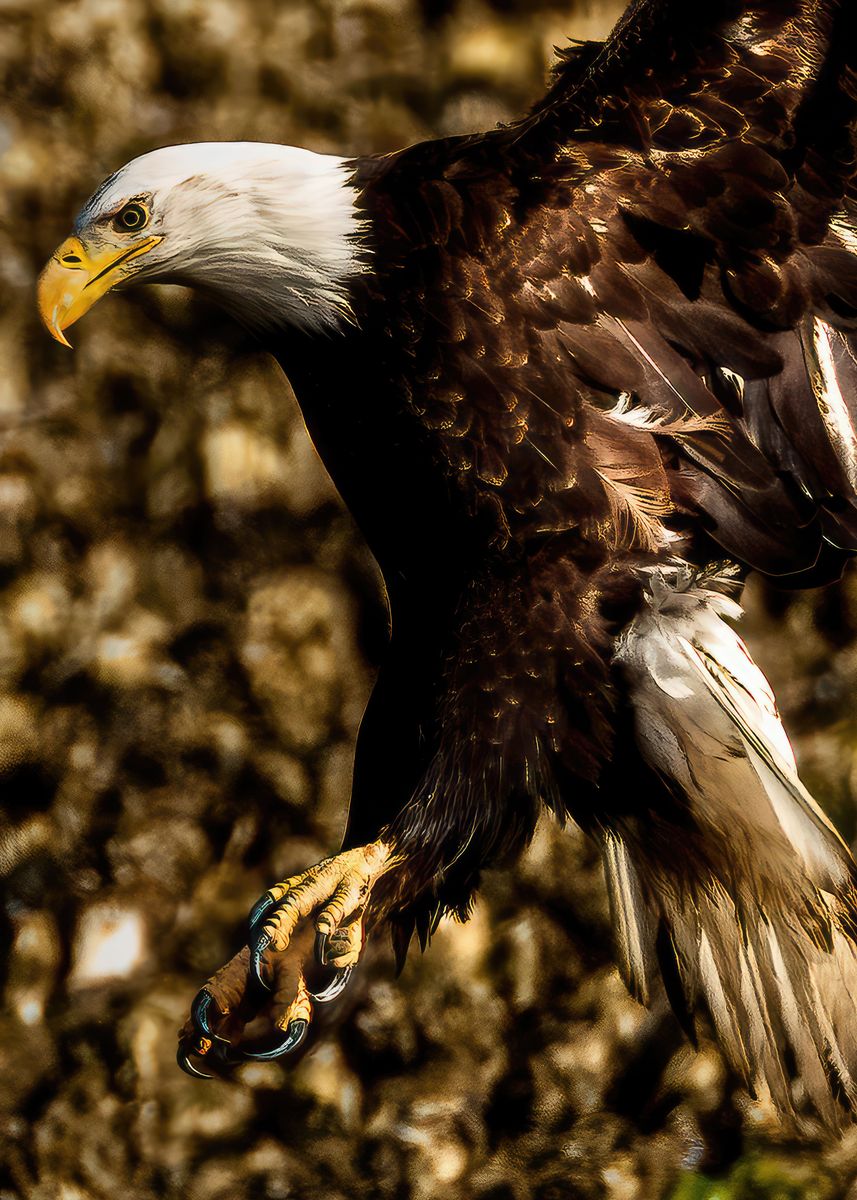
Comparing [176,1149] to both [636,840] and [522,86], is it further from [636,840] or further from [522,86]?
[522,86]

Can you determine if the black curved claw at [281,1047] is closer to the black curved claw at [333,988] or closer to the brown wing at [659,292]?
the black curved claw at [333,988]

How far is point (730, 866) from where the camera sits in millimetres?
955

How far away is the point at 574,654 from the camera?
0.89 metres

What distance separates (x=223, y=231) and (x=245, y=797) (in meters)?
0.53

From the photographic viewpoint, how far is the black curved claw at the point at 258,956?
0.93m

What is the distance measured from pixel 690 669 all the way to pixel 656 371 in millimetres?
214

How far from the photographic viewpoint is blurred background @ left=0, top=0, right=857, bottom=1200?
1079 mm

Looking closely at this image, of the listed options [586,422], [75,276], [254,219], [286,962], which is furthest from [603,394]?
[286,962]

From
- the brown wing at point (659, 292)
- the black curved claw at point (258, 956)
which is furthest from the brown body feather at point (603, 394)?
the black curved claw at point (258, 956)

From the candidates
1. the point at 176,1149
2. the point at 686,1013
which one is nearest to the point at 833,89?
the point at 686,1013

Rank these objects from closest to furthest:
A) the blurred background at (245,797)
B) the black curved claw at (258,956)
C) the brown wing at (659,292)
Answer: the brown wing at (659,292) → the black curved claw at (258,956) → the blurred background at (245,797)

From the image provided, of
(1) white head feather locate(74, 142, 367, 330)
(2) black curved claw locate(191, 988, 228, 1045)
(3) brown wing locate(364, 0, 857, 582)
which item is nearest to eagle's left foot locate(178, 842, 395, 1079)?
(2) black curved claw locate(191, 988, 228, 1045)

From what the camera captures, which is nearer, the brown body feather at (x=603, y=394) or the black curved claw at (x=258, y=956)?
the brown body feather at (x=603, y=394)

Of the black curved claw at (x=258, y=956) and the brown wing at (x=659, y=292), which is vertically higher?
the brown wing at (x=659, y=292)
